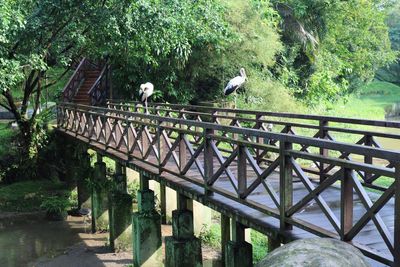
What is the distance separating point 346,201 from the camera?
165 inches

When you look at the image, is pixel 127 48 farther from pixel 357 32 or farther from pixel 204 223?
pixel 357 32

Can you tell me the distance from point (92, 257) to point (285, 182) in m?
7.19

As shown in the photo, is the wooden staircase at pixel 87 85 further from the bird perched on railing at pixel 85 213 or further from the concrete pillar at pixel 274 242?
the concrete pillar at pixel 274 242

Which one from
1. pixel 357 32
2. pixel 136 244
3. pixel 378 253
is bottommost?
pixel 136 244

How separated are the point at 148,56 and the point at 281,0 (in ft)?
34.4

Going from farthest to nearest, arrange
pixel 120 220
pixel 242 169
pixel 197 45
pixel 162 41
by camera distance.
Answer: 1. pixel 197 45
2. pixel 162 41
3. pixel 120 220
4. pixel 242 169

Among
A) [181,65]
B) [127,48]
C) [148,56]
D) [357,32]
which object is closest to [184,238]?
[127,48]

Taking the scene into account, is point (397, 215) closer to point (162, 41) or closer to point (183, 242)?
point (183, 242)

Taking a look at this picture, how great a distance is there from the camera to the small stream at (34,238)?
11.4 metres

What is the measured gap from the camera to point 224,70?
18875mm

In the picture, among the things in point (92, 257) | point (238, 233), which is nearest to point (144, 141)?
point (238, 233)

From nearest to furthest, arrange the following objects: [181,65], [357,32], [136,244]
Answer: [136,244] < [181,65] < [357,32]

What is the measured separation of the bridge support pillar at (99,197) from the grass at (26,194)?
300 cm

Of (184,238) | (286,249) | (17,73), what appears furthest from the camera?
(17,73)
